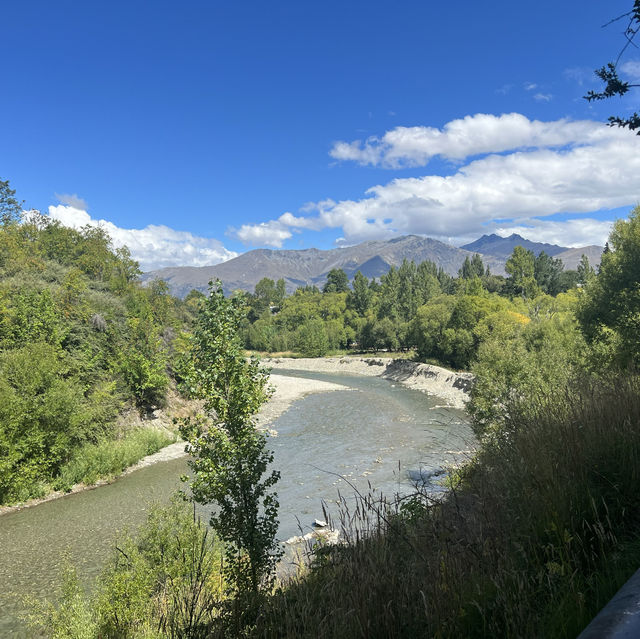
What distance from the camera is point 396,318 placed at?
101 m

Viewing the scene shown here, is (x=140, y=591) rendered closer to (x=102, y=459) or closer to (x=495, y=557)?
(x=495, y=557)

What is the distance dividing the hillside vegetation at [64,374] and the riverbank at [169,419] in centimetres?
45

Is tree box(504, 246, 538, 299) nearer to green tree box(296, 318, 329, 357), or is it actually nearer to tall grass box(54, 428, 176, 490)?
green tree box(296, 318, 329, 357)

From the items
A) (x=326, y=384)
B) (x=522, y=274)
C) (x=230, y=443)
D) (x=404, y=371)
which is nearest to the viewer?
(x=230, y=443)

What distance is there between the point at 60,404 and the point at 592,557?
1010 inches

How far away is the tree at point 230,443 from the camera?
29.8 feet

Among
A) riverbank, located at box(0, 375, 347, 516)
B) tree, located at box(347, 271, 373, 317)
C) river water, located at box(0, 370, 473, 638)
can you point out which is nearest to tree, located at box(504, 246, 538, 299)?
tree, located at box(347, 271, 373, 317)

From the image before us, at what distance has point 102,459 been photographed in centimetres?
2472

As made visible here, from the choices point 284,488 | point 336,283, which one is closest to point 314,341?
point 336,283

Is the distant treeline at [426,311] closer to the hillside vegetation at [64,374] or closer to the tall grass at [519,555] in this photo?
the hillside vegetation at [64,374]

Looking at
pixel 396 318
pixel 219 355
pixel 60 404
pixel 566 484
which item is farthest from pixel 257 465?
pixel 396 318

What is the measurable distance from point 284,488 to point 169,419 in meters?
18.9

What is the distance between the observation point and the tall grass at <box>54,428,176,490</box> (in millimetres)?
23172

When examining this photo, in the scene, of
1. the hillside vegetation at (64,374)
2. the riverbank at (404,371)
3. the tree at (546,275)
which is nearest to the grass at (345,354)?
the riverbank at (404,371)
